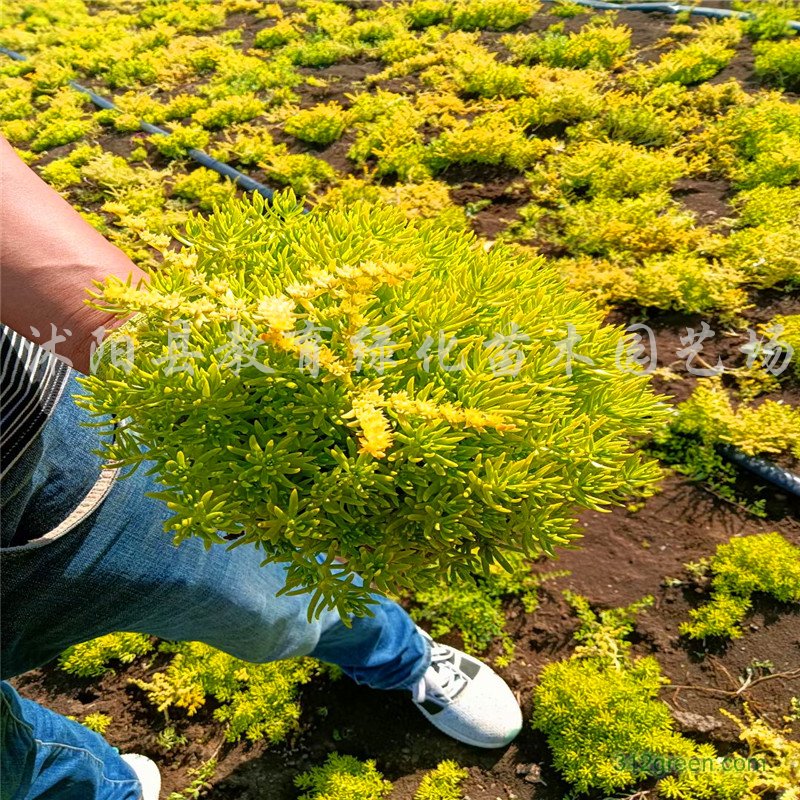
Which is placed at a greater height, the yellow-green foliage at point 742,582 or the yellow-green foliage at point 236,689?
the yellow-green foliage at point 742,582

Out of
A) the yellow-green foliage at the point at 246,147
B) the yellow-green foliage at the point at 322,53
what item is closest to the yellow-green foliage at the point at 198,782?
the yellow-green foliage at the point at 246,147

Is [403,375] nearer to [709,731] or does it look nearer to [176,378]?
[176,378]

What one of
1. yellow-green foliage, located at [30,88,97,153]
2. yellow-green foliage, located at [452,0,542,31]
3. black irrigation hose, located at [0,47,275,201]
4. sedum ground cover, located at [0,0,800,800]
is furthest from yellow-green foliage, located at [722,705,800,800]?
yellow-green foliage, located at [30,88,97,153]

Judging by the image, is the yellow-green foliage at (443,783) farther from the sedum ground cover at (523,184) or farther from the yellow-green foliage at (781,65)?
the yellow-green foliage at (781,65)

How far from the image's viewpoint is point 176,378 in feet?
4.38

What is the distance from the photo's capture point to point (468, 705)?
259cm

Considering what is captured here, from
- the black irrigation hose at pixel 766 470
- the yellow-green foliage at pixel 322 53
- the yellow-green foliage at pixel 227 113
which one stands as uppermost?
the yellow-green foliage at pixel 322 53

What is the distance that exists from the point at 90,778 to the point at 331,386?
1787 millimetres

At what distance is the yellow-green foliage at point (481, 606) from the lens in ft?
9.80

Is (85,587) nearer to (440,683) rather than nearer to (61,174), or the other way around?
(440,683)

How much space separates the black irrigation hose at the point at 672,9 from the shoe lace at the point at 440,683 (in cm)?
679

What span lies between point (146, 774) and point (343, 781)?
0.86 metres

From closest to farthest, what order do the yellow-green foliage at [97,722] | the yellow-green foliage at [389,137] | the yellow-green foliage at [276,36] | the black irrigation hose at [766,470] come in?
the yellow-green foliage at [97,722]
the black irrigation hose at [766,470]
the yellow-green foliage at [389,137]
the yellow-green foliage at [276,36]

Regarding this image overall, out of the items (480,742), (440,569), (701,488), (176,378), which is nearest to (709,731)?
(480,742)
